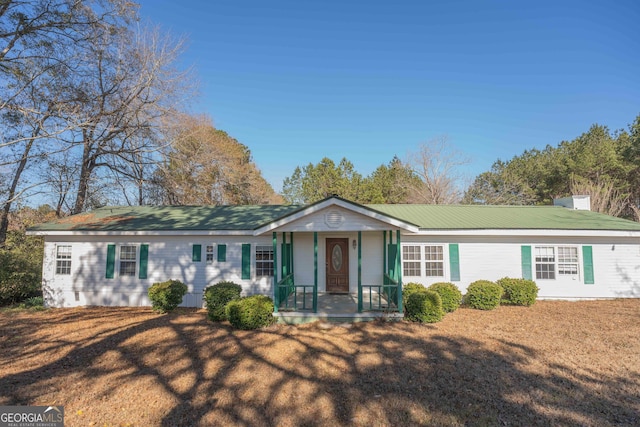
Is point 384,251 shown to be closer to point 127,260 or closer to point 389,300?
point 389,300

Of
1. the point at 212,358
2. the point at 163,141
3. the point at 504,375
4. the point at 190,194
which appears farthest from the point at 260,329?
the point at 190,194

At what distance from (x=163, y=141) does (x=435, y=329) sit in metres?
16.4

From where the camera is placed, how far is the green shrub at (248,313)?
28.2 feet

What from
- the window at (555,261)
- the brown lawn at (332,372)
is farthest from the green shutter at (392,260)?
the window at (555,261)

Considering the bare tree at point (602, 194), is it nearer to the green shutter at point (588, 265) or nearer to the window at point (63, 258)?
the green shutter at point (588, 265)

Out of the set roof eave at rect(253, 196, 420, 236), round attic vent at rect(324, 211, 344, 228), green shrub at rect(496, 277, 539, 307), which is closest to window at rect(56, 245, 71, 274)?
roof eave at rect(253, 196, 420, 236)

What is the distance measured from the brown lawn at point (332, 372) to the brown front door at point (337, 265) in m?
3.48

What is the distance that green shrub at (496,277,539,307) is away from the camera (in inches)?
443

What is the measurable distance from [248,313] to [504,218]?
1159 cm

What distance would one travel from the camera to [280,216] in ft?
36.0

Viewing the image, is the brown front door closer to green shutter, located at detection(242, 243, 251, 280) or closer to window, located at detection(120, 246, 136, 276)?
green shutter, located at detection(242, 243, 251, 280)

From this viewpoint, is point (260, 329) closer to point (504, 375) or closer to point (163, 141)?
point (504, 375)

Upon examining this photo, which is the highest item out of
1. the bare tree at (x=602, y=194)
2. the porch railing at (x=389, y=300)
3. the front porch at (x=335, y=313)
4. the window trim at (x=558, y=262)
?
the bare tree at (x=602, y=194)

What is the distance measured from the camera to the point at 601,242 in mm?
12219
